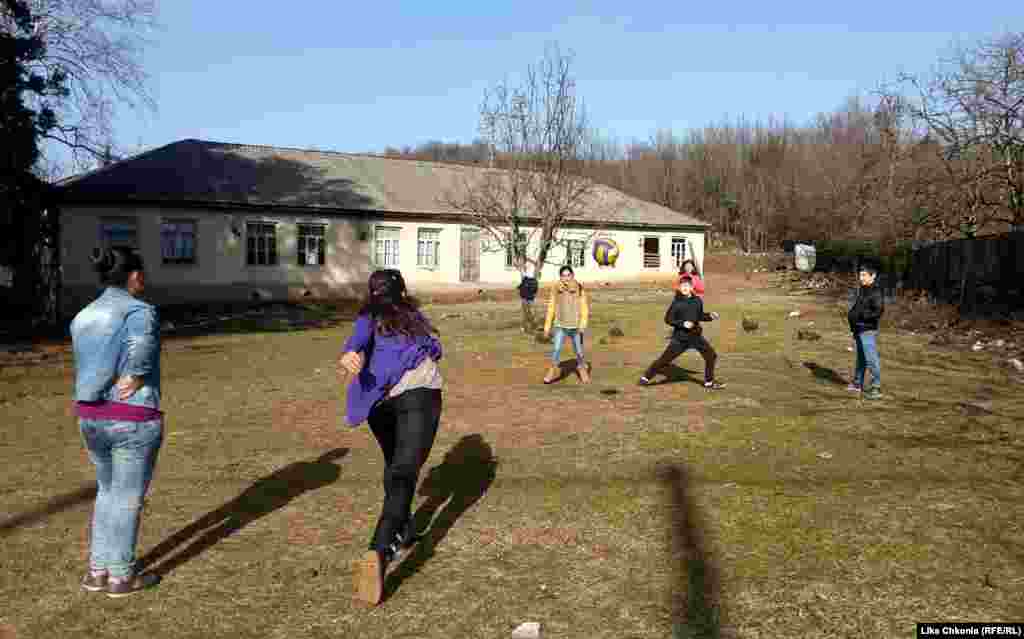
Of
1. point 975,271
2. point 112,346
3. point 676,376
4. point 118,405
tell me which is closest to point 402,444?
point 118,405

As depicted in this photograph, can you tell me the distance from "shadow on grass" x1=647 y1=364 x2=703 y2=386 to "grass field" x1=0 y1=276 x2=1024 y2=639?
469 mm

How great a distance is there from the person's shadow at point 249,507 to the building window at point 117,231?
23026 millimetres

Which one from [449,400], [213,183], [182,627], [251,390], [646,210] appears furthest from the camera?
[646,210]

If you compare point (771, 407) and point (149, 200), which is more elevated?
point (149, 200)

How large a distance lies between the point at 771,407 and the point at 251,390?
24.4 feet

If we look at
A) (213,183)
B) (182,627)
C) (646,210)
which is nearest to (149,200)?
(213,183)

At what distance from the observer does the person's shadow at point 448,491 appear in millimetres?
5445

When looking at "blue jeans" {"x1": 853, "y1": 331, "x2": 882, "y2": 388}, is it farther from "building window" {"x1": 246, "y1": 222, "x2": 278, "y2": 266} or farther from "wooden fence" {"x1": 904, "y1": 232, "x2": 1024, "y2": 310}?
"building window" {"x1": 246, "y1": 222, "x2": 278, "y2": 266}

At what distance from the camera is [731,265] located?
5134 cm

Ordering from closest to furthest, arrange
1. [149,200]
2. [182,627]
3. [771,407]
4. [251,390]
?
[182,627] → [771,407] → [251,390] → [149,200]

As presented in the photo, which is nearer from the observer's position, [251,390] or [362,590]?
[362,590]

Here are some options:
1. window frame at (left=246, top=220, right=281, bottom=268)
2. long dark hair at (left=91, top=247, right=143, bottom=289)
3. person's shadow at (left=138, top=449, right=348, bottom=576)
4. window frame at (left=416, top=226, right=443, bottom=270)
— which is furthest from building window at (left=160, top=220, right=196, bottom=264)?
long dark hair at (left=91, top=247, right=143, bottom=289)

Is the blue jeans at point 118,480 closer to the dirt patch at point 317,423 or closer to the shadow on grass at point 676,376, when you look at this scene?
the dirt patch at point 317,423

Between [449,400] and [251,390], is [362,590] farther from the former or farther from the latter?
[251,390]
